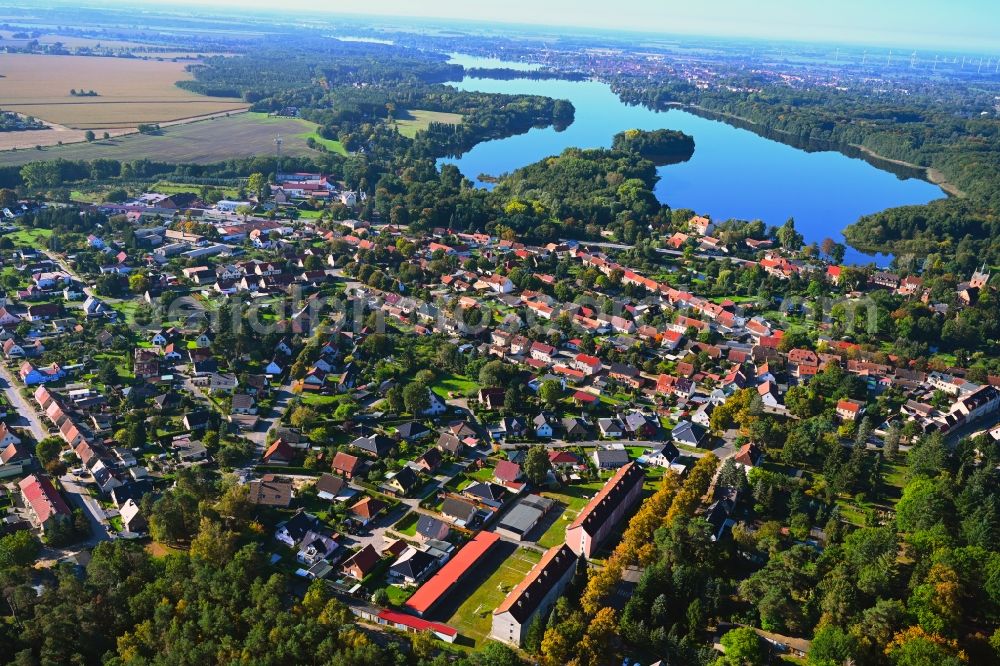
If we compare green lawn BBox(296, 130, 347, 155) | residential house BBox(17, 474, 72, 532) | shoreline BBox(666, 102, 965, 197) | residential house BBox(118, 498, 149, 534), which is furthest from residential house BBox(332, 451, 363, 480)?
shoreline BBox(666, 102, 965, 197)

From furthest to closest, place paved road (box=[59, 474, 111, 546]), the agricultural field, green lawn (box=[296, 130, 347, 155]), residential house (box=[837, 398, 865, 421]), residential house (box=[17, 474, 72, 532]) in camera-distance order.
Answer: green lawn (box=[296, 130, 347, 155])
the agricultural field
residential house (box=[837, 398, 865, 421])
paved road (box=[59, 474, 111, 546])
residential house (box=[17, 474, 72, 532])

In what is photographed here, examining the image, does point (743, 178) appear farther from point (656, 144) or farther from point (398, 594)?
point (398, 594)

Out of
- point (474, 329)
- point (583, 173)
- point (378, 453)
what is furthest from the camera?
point (583, 173)

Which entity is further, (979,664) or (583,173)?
(583,173)

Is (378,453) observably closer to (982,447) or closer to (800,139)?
(982,447)

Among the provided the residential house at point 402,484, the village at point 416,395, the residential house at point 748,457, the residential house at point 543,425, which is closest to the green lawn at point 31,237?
the village at point 416,395

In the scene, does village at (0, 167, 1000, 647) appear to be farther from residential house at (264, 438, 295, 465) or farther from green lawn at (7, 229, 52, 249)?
green lawn at (7, 229, 52, 249)

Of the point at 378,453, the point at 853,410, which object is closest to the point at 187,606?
the point at 378,453
